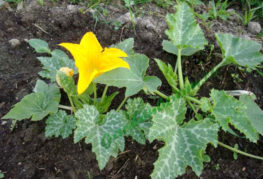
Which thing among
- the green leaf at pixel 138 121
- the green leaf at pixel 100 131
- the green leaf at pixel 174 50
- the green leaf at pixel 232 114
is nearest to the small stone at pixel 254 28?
the green leaf at pixel 174 50

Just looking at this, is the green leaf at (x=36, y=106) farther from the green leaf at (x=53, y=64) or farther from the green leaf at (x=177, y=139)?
the green leaf at (x=177, y=139)

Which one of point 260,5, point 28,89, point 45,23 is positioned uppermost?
point 260,5

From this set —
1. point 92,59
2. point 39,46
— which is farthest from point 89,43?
point 39,46

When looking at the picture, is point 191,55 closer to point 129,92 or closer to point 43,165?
point 129,92

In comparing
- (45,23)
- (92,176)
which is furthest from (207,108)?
(45,23)

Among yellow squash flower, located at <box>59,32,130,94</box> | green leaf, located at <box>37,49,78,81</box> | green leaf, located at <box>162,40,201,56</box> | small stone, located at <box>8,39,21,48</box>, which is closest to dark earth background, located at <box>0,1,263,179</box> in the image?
small stone, located at <box>8,39,21,48</box>
